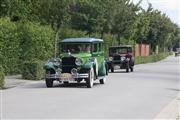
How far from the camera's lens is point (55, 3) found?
1359 inches

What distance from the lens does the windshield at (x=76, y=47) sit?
23.4 meters

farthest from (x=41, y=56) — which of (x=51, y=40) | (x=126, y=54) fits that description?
(x=126, y=54)

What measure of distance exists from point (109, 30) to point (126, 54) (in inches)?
375

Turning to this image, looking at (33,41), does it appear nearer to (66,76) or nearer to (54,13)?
(54,13)

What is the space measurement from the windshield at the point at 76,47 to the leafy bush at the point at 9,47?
510 cm

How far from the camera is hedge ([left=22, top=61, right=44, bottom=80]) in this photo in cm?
2628

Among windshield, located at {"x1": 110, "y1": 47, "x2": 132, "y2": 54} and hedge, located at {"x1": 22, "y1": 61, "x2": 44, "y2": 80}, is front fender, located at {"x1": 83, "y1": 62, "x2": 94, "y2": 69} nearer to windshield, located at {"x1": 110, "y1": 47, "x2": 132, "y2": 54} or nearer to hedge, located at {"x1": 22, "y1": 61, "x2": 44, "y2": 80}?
hedge, located at {"x1": 22, "y1": 61, "x2": 44, "y2": 80}

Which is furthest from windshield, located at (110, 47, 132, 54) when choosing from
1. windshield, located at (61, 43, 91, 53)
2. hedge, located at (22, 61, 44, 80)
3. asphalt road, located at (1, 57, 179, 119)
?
asphalt road, located at (1, 57, 179, 119)

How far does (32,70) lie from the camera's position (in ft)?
86.7

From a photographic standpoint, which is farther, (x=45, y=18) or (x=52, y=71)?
(x=45, y=18)

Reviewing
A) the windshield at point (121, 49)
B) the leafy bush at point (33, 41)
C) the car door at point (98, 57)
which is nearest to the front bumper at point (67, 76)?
the car door at point (98, 57)

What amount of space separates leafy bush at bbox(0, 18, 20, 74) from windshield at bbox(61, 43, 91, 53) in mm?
5104

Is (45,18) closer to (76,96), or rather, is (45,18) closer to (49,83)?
(49,83)

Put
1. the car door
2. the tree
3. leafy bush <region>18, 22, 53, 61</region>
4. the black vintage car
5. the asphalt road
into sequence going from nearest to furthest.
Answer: the asphalt road < the car door < leafy bush <region>18, 22, 53, 61</region> < the tree < the black vintage car
